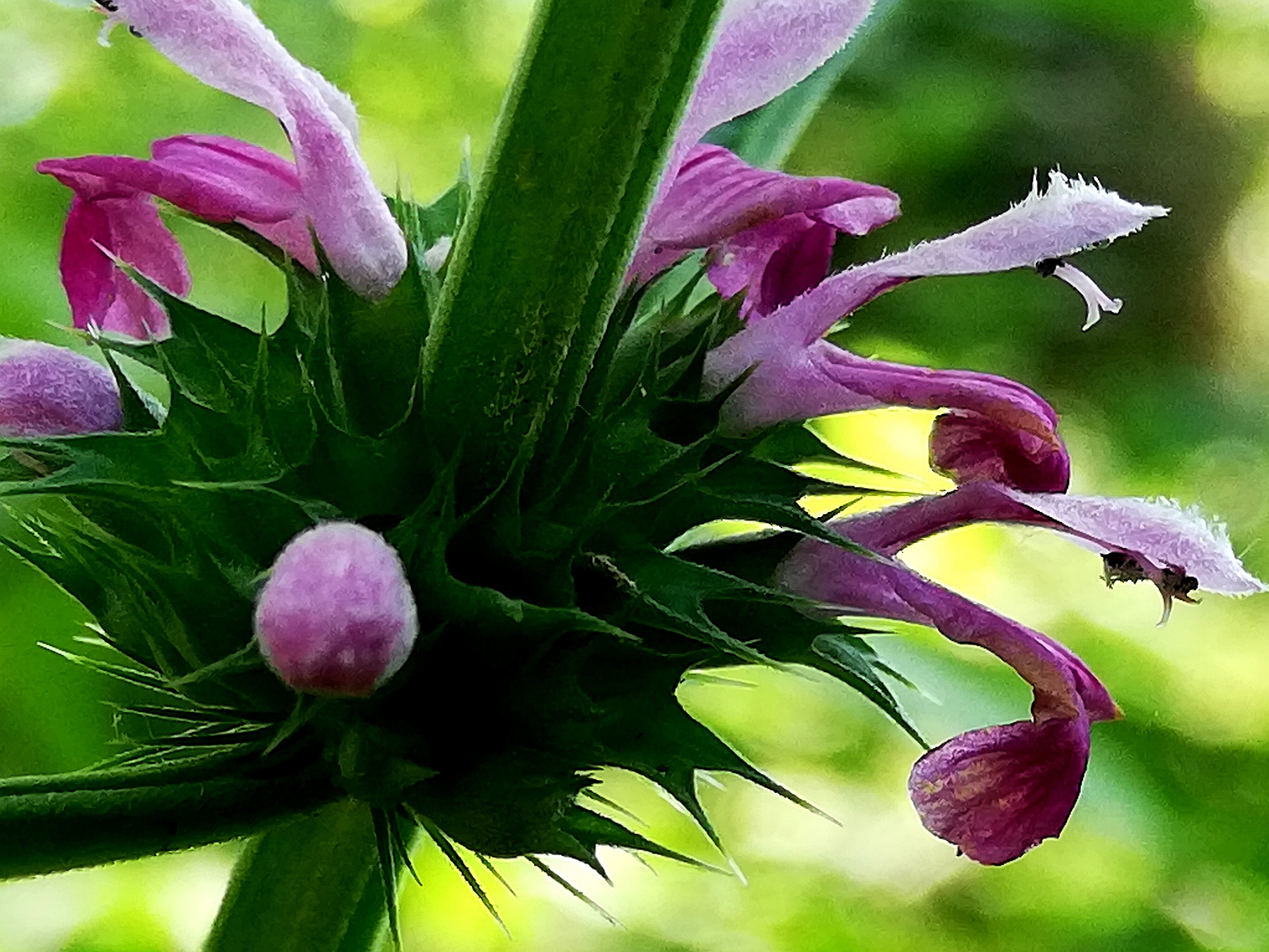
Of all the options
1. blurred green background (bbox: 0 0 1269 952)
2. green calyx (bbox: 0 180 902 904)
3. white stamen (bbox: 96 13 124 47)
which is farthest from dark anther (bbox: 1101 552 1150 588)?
white stamen (bbox: 96 13 124 47)

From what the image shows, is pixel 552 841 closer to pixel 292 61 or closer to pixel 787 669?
pixel 787 669

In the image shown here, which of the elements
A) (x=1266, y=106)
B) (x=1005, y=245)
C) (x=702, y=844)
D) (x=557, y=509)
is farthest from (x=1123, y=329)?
(x=557, y=509)

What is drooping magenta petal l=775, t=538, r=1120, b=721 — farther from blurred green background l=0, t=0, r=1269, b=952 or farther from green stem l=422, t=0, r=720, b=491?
blurred green background l=0, t=0, r=1269, b=952

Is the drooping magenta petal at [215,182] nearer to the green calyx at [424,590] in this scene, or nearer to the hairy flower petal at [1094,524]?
the green calyx at [424,590]

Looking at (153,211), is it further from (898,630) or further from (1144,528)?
(898,630)

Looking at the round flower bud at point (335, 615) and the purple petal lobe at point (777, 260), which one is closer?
the round flower bud at point (335, 615)

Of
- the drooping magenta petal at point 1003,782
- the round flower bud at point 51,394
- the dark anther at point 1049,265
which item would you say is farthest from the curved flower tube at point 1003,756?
the round flower bud at point 51,394

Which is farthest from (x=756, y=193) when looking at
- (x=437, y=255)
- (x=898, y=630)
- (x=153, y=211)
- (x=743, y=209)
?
(x=898, y=630)
